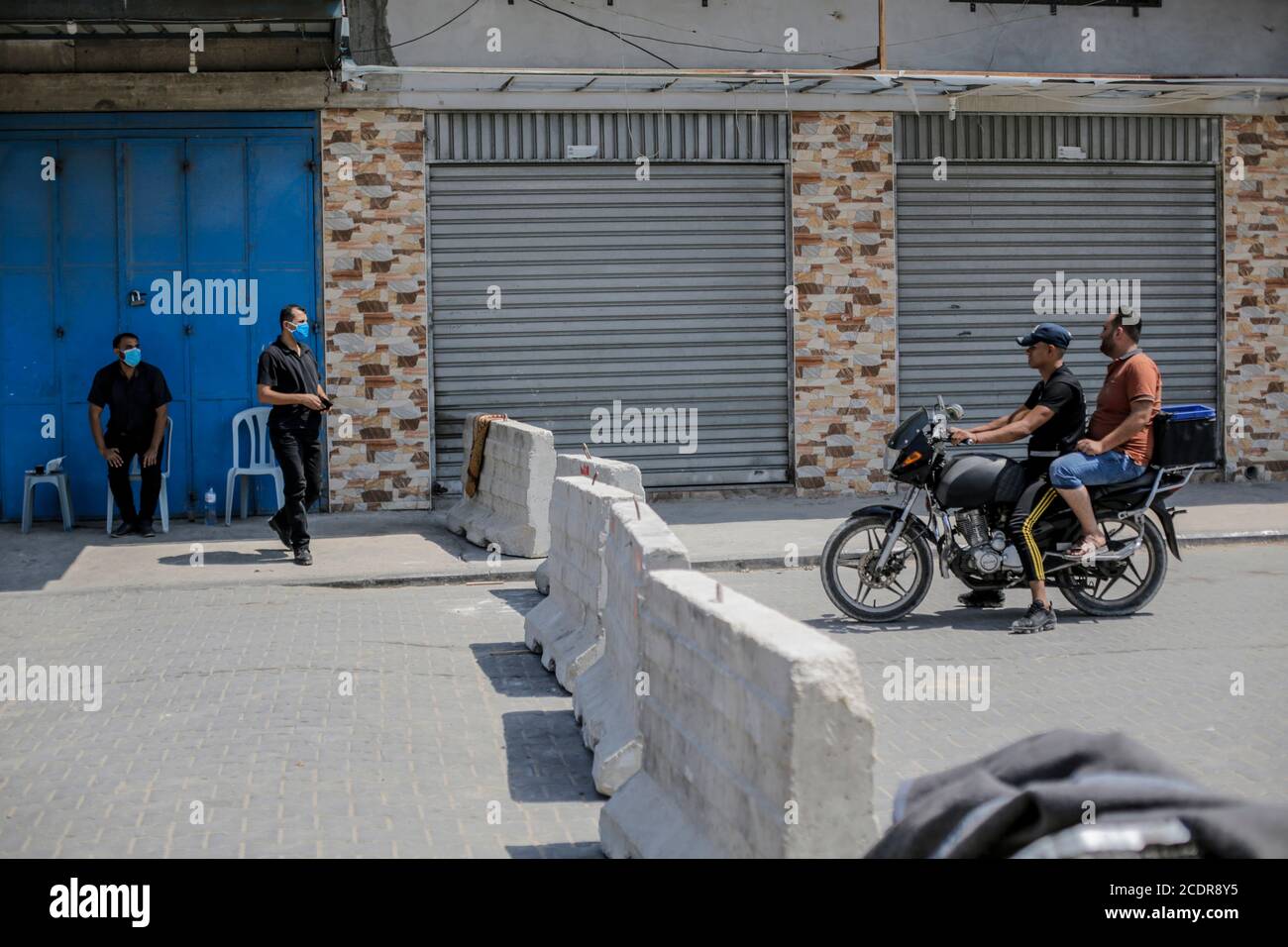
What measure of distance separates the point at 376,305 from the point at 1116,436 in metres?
8.52

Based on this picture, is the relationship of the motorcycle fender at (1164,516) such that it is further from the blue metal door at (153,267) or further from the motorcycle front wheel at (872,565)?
the blue metal door at (153,267)

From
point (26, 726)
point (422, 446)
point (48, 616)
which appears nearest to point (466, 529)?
point (422, 446)

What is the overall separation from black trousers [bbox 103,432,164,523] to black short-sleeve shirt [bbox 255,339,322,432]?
95.2 inches

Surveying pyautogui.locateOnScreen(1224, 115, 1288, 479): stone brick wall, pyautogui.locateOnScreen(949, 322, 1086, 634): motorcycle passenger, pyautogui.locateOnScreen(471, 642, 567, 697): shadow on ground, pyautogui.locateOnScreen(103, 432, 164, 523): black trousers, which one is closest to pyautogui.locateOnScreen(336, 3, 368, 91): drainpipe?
pyautogui.locateOnScreen(103, 432, 164, 523): black trousers

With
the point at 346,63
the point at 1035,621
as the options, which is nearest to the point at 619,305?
the point at 346,63

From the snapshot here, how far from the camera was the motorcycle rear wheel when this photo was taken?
1034 centimetres

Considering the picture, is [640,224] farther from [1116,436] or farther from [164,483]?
[1116,436]

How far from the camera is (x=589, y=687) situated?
24.4ft

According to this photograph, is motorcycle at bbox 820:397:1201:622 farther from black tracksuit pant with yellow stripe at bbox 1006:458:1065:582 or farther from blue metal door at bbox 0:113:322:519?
blue metal door at bbox 0:113:322:519

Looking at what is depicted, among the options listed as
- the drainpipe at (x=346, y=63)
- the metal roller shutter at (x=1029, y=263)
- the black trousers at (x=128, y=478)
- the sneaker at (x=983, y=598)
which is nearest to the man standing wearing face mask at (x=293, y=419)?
the black trousers at (x=128, y=478)

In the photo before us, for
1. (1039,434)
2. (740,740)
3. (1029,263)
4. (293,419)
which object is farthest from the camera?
(1029,263)

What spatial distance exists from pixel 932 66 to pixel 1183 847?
15.1 m

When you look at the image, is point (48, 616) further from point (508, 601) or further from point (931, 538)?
point (931, 538)

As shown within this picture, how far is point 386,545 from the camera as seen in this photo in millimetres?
14133
